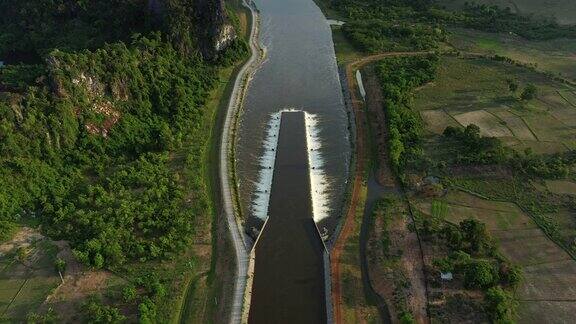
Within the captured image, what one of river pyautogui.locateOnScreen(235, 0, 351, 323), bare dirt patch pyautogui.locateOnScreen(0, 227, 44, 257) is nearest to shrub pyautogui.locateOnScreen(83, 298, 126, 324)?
bare dirt patch pyautogui.locateOnScreen(0, 227, 44, 257)

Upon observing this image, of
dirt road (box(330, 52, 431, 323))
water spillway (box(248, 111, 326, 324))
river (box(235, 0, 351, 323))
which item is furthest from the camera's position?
river (box(235, 0, 351, 323))

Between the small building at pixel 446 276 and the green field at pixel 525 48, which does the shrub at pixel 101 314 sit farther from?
the green field at pixel 525 48

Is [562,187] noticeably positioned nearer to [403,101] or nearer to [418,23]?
[403,101]

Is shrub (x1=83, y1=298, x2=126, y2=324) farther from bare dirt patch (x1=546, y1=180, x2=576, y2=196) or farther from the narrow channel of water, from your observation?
bare dirt patch (x1=546, y1=180, x2=576, y2=196)

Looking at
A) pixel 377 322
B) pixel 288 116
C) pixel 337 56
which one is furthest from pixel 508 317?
pixel 337 56

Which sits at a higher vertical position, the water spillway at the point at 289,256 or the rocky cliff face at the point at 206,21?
the rocky cliff face at the point at 206,21

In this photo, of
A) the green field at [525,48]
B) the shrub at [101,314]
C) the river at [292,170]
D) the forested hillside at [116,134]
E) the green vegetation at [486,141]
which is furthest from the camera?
the green field at [525,48]

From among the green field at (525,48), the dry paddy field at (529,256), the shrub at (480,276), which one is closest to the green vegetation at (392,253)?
the dry paddy field at (529,256)
